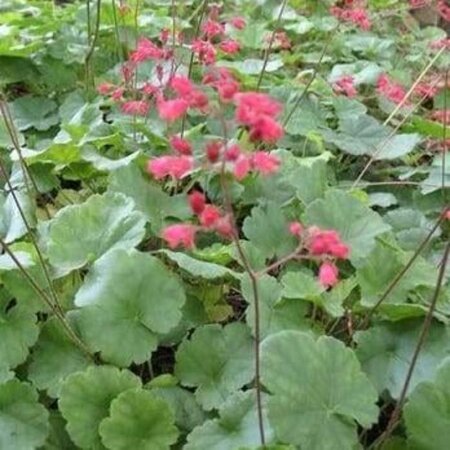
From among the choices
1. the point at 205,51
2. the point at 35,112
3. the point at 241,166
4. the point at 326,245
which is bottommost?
the point at 35,112

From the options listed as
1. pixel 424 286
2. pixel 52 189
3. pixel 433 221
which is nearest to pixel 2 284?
pixel 52 189

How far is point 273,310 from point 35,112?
1.02 meters

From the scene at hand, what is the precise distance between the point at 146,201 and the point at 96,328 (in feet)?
1.01

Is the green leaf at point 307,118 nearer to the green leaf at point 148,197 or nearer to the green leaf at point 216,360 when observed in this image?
the green leaf at point 148,197

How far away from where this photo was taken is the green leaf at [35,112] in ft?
6.57

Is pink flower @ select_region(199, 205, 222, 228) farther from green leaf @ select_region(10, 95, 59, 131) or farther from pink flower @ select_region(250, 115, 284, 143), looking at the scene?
green leaf @ select_region(10, 95, 59, 131)

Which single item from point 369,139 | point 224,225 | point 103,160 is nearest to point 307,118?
point 369,139

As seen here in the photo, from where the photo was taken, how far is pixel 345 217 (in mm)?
1340

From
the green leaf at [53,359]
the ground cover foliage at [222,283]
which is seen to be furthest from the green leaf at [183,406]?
the green leaf at [53,359]

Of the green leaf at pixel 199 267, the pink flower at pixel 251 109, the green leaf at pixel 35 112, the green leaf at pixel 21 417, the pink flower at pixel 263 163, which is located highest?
the pink flower at pixel 251 109

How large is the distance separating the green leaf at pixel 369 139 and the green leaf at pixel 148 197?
0.50 m

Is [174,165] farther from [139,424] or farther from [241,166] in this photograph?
[139,424]

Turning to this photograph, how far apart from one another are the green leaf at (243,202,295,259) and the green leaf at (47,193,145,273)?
19cm

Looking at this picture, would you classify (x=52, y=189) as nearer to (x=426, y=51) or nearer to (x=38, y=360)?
(x=38, y=360)
